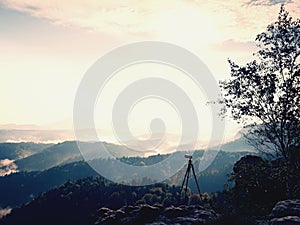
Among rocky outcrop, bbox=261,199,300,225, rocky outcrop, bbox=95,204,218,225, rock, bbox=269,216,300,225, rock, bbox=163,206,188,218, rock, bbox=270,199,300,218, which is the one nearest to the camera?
rock, bbox=269,216,300,225

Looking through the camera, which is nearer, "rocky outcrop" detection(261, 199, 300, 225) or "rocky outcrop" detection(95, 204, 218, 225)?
"rocky outcrop" detection(261, 199, 300, 225)

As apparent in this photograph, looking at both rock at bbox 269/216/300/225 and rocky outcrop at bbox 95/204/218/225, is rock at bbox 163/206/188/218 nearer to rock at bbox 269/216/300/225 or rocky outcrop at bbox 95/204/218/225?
rocky outcrop at bbox 95/204/218/225

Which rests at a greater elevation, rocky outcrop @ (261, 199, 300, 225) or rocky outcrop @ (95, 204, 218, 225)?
rocky outcrop @ (261, 199, 300, 225)

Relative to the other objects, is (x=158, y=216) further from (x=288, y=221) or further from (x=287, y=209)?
(x=288, y=221)

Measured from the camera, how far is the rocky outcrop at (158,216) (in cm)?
2594

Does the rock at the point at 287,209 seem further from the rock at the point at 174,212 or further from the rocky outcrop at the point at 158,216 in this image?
the rock at the point at 174,212

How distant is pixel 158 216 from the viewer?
2811cm

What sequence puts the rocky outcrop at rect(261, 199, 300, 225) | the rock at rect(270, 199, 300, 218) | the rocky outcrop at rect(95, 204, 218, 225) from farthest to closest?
the rocky outcrop at rect(95, 204, 218, 225), the rock at rect(270, 199, 300, 218), the rocky outcrop at rect(261, 199, 300, 225)

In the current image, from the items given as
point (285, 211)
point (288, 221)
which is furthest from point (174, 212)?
point (288, 221)

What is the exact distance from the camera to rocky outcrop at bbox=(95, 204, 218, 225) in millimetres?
25936

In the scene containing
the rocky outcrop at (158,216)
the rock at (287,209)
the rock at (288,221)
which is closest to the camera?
the rock at (288,221)

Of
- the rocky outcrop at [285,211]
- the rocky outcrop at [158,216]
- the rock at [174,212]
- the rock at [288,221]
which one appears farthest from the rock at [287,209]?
the rock at [174,212]

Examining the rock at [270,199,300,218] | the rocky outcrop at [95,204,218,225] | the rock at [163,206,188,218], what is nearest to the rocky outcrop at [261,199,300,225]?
the rock at [270,199,300,218]

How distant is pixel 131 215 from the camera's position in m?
29.1
